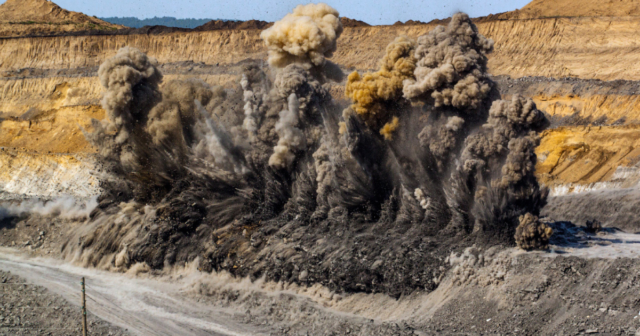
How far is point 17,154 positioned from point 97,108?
725cm

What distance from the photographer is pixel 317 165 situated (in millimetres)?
22828

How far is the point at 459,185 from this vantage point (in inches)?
798

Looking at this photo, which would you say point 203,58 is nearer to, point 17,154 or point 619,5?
point 17,154

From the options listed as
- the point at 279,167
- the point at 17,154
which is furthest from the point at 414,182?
the point at 17,154

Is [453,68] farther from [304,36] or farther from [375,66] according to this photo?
[375,66]

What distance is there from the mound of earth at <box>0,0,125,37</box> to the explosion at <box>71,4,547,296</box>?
46624mm

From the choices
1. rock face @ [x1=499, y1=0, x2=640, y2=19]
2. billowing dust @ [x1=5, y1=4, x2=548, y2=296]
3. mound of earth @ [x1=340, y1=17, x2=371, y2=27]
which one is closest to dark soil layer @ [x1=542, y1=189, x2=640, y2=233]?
Result: billowing dust @ [x1=5, y1=4, x2=548, y2=296]

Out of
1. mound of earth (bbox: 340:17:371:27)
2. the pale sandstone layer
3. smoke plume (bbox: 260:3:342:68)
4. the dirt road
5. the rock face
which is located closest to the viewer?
the dirt road

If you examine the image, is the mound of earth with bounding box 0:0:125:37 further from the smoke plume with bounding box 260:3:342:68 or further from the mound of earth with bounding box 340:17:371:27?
the smoke plume with bounding box 260:3:342:68

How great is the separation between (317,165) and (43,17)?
63.9 meters

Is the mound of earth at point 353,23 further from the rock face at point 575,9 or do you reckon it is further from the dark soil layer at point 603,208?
the dark soil layer at point 603,208

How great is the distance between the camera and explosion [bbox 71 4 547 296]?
19.8 m

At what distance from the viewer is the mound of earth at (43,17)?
67.5 m

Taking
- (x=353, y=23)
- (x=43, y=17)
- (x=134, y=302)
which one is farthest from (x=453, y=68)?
(x=43, y=17)
